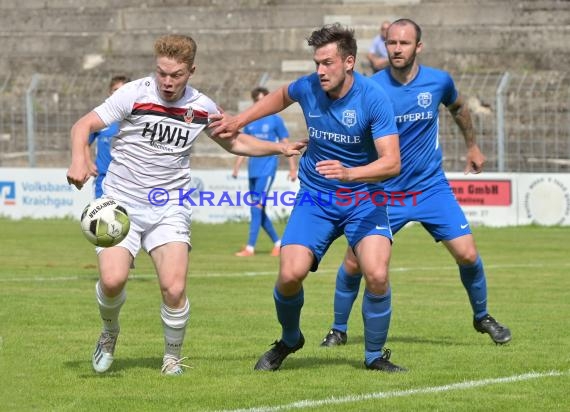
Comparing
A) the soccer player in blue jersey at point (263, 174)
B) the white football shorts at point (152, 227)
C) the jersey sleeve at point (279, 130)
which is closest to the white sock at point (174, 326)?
the white football shorts at point (152, 227)

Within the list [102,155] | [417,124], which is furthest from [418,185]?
[102,155]

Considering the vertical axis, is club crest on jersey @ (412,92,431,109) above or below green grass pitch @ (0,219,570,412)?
above

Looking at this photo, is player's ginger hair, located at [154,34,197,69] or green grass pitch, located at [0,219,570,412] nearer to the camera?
green grass pitch, located at [0,219,570,412]

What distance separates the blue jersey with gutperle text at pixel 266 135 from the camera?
66.3ft

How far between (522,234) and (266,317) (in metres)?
11.3

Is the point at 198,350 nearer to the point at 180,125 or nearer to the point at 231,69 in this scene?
the point at 180,125

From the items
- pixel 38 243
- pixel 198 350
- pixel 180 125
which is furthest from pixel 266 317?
pixel 38 243

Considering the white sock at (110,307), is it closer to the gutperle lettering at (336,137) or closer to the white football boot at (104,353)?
the white football boot at (104,353)

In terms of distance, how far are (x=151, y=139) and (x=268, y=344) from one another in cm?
227

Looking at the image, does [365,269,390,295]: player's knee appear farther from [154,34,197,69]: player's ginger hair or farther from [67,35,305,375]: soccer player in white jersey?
[154,34,197,69]: player's ginger hair

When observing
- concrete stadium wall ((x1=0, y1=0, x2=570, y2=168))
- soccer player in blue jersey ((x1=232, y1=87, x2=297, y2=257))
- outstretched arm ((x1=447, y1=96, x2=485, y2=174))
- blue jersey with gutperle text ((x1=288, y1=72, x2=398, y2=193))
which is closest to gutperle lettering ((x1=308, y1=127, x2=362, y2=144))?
blue jersey with gutperle text ((x1=288, y1=72, x2=398, y2=193))

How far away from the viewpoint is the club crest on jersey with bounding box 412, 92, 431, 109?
10250 mm

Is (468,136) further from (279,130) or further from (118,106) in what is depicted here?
(279,130)

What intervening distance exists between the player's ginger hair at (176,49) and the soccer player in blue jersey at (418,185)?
2218 millimetres
